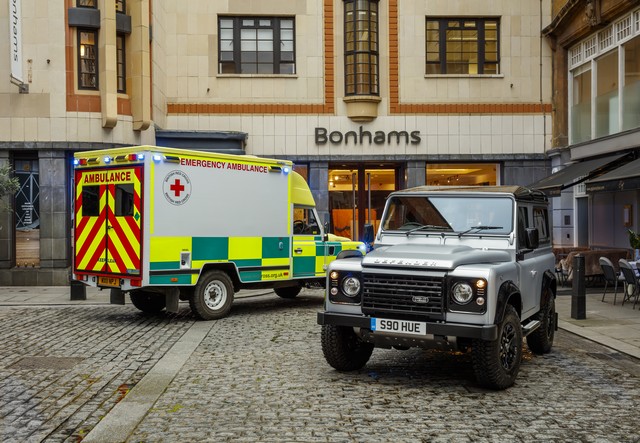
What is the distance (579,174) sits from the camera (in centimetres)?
1783

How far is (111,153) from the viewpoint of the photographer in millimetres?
11352

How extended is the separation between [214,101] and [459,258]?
647 inches

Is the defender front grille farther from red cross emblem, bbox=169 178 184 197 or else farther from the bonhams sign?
the bonhams sign

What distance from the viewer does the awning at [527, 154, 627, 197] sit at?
A: 17.5 meters

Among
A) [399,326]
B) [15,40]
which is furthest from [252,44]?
[399,326]

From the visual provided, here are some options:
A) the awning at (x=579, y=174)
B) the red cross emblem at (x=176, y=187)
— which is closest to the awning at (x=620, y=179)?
the awning at (x=579, y=174)

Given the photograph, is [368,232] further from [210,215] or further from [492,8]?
[492,8]

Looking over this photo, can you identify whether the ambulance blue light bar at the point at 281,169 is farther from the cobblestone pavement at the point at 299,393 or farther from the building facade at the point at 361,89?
the building facade at the point at 361,89

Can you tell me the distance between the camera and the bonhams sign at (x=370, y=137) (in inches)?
880

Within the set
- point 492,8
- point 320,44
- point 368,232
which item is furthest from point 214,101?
point 368,232

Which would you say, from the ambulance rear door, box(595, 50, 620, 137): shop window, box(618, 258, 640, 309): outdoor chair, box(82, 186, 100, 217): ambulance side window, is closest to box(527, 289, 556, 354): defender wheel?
box(618, 258, 640, 309): outdoor chair

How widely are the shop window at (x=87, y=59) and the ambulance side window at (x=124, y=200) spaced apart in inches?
321

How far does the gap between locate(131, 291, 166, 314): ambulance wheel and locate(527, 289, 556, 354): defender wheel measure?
6.59 meters

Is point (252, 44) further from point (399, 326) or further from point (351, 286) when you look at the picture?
point (399, 326)
